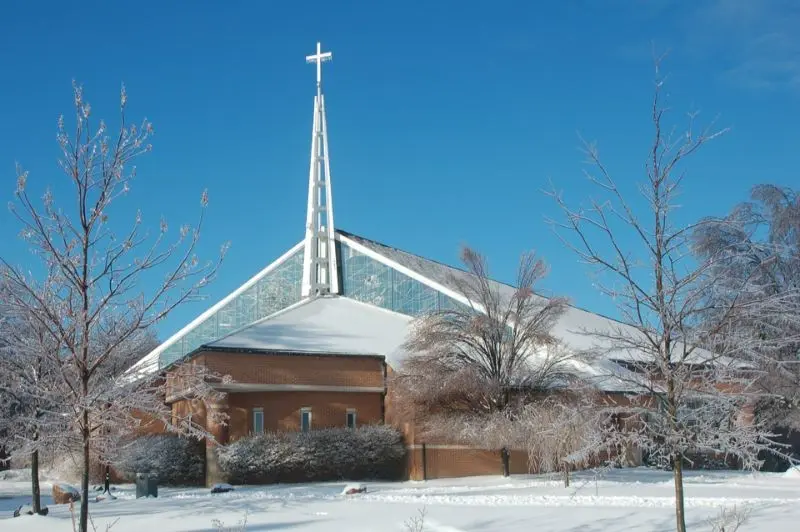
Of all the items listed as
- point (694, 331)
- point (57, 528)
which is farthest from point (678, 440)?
point (57, 528)

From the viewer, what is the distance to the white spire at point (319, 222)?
4188cm

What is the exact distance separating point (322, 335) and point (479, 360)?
695 centimetres

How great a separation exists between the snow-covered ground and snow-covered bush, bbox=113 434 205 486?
591 cm

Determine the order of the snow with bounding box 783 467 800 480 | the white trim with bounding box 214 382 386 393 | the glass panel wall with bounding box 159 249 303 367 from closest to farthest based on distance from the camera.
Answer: the snow with bounding box 783 467 800 480 < the white trim with bounding box 214 382 386 393 < the glass panel wall with bounding box 159 249 303 367

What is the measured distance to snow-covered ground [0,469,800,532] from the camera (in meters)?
15.4

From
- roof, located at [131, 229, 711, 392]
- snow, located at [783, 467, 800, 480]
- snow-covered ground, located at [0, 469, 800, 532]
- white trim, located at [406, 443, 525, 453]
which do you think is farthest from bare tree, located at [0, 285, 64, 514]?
snow, located at [783, 467, 800, 480]

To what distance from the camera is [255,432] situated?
3005 centimetres

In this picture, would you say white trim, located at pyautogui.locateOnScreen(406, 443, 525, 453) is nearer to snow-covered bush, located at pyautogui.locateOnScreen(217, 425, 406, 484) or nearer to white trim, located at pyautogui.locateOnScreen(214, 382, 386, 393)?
snow-covered bush, located at pyautogui.locateOnScreen(217, 425, 406, 484)

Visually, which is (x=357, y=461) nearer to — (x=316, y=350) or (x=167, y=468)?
(x=316, y=350)

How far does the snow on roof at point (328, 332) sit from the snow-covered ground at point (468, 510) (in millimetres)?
7962

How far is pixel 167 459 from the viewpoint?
29.5m

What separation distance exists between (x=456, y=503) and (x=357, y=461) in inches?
412

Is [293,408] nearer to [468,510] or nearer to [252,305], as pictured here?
[252,305]

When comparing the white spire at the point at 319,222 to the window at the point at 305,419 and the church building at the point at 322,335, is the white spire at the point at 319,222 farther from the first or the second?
the window at the point at 305,419
